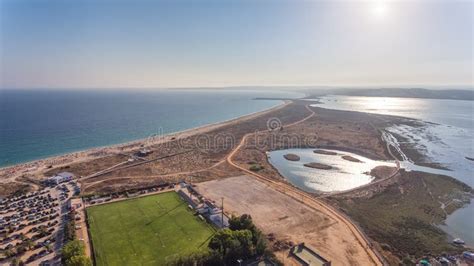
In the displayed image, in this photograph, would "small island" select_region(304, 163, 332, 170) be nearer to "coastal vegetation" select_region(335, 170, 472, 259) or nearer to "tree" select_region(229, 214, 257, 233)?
"coastal vegetation" select_region(335, 170, 472, 259)

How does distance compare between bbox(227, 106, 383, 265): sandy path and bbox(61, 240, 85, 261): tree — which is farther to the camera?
bbox(227, 106, 383, 265): sandy path

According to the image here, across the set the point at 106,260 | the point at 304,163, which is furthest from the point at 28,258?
the point at 304,163

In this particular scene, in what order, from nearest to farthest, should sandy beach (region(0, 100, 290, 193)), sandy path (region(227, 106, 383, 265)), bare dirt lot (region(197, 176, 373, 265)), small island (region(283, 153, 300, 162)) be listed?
1. sandy path (region(227, 106, 383, 265))
2. bare dirt lot (region(197, 176, 373, 265))
3. sandy beach (region(0, 100, 290, 193))
4. small island (region(283, 153, 300, 162))

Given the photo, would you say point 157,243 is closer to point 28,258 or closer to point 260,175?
point 28,258

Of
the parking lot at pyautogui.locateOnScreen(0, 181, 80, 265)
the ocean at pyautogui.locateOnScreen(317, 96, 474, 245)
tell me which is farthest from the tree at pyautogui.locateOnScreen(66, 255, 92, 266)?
the ocean at pyautogui.locateOnScreen(317, 96, 474, 245)

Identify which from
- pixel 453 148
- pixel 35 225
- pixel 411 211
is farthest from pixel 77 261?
pixel 453 148

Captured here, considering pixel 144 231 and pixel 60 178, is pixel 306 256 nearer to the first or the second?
pixel 144 231

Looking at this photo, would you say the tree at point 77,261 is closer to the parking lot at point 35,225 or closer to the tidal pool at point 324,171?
the parking lot at point 35,225

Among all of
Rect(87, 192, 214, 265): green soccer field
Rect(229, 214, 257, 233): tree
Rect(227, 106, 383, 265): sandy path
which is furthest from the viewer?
Rect(227, 106, 383, 265): sandy path
